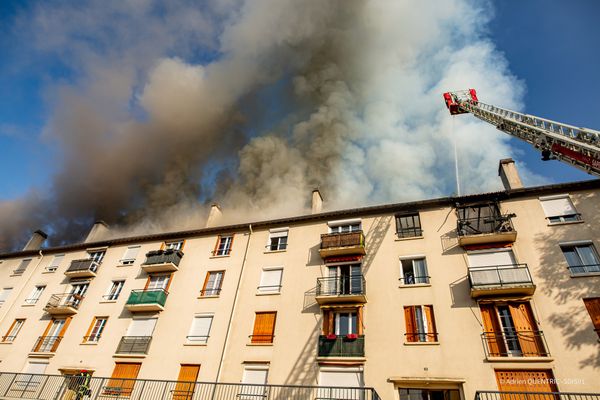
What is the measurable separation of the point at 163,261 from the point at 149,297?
2.78m

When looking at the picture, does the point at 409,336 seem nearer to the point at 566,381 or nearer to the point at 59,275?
the point at 566,381

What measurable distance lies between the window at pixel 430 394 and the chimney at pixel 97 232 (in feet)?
95.6

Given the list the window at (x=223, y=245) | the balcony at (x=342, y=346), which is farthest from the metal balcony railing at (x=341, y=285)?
the window at (x=223, y=245)

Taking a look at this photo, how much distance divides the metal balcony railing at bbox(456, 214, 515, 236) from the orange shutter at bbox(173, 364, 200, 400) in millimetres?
16545

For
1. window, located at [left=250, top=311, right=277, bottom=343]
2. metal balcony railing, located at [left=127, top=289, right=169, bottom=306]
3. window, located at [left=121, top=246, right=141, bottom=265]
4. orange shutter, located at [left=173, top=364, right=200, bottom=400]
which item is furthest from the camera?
window, located at [left=121, top=246, right=141, bottom=265]

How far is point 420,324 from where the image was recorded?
17.0 meters

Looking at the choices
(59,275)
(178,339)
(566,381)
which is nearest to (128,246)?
(59,275)

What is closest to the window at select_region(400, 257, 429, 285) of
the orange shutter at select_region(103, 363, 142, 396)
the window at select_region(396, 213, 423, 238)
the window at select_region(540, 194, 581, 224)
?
the window at select_region(396, 213, 423, 238)

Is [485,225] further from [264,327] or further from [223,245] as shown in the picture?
[223,245]

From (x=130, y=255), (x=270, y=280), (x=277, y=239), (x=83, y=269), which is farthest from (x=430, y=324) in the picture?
(x=83, y=269)

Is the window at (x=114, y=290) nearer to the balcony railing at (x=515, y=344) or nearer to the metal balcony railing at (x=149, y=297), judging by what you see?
the metal balcony railing at (x=149, y=297)

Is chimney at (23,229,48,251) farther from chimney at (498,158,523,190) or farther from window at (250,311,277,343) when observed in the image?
chimney at (498,158,523,190)

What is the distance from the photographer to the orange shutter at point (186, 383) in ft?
58.5

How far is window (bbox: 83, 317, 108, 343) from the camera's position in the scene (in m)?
22.6
